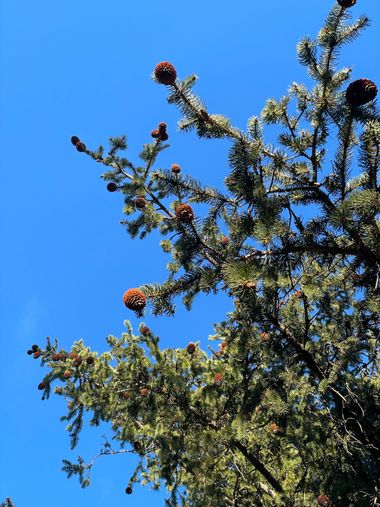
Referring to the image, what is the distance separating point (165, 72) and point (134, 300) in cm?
215

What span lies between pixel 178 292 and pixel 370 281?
2080mm

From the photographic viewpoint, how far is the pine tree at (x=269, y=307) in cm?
403

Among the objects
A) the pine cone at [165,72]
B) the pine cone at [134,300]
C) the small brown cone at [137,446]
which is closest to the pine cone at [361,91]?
the pine cone at [165,72]

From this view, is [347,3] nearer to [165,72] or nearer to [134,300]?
[165,72]

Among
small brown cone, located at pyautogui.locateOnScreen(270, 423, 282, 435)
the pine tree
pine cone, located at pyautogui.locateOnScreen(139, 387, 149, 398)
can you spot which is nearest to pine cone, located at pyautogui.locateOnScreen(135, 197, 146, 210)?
the pine tree

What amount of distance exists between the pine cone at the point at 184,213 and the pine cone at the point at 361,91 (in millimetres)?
1756

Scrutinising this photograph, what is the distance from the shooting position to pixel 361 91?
3803 millimetres

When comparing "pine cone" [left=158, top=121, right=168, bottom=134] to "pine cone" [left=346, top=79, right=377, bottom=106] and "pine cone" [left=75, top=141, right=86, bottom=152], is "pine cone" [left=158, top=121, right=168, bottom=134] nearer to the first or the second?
"pine cone" [left=75, top=141, right=86, bottom=152]

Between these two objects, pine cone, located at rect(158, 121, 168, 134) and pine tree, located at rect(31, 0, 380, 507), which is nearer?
pine tree, located at rect(31, 0, 380, 507)

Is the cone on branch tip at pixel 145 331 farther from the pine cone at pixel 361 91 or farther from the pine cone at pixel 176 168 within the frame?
the pine cone at pixel 361 91

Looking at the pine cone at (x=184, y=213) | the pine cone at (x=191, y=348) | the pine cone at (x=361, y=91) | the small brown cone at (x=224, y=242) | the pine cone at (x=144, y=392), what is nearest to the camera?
the pine cone at (x=361, y=91)

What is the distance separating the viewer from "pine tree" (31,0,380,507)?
4.03m

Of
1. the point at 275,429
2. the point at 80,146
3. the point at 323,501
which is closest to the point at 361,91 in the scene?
the point at 80,146

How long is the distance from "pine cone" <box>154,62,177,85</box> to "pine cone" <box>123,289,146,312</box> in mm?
2035
